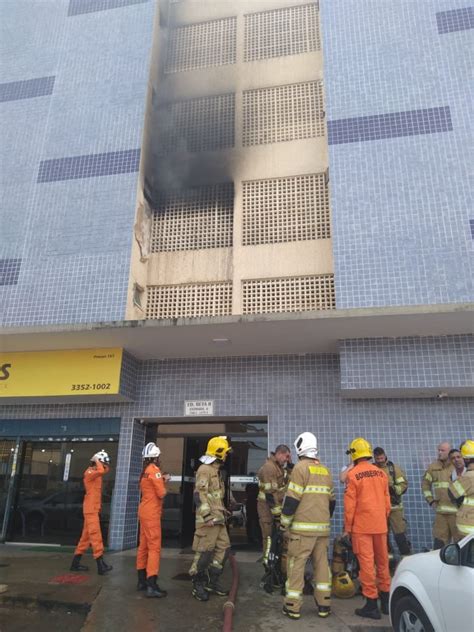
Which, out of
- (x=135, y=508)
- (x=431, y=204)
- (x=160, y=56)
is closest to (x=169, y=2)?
(x=160, y=56)

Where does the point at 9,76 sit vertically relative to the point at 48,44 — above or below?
below

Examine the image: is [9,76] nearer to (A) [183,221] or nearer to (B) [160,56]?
(B) [160,56]

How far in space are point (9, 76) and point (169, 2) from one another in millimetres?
4247

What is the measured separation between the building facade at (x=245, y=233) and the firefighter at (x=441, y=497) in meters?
0.85

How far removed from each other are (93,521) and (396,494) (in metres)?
4.43

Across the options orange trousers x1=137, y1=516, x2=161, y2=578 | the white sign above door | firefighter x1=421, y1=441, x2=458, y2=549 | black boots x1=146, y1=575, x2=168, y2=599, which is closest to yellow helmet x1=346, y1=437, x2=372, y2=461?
firefighter x1=421, y1=441, x2=458, y2=549

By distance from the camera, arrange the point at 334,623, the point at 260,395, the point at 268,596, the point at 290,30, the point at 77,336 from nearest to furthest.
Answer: the point at 334,623
the point at 268,596
the point at 77,336
the point at 260,395
the point at 290,30

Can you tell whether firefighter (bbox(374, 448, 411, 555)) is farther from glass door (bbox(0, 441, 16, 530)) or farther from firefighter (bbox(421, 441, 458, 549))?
glass door (bbox(0, 441, 16, 530))

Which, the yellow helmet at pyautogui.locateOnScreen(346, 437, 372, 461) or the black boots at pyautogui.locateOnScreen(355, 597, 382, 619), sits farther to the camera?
the yellow helmet at pyautogui.locateOnScreen(346, 437, 372, 461)

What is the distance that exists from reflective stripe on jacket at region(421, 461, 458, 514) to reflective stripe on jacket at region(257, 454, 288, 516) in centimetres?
227

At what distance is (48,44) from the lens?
36.4ft

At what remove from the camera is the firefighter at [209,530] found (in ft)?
18.1

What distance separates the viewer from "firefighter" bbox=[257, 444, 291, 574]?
6074 millimetres

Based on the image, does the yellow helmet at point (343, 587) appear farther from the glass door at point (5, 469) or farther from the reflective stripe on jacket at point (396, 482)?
the glass door at point (5, 469)
